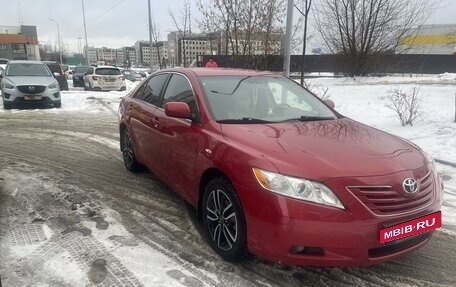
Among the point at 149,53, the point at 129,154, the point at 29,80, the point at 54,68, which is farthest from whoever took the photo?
the point at 149,53

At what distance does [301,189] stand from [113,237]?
195cm

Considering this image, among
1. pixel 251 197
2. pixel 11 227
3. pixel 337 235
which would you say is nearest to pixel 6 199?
pixel 11 227

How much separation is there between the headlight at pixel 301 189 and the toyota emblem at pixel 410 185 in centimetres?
52

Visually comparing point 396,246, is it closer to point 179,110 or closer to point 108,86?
point 179,110

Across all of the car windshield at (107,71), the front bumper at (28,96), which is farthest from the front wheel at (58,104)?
the car windshield at (107,71)

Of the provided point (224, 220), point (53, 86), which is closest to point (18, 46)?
point (53, 86)

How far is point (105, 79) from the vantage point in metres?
20.3

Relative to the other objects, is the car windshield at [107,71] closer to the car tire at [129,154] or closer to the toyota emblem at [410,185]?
the car tire at [129,154]

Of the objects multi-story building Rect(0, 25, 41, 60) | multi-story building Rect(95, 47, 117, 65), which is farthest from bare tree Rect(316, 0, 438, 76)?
multi-story building Rect(95, 47, 117, 65)

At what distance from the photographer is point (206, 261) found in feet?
11.2

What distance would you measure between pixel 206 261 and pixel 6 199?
2777 mm

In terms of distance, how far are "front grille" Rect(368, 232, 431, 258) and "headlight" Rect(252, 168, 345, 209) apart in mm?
436

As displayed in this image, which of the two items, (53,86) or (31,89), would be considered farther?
(53,86)

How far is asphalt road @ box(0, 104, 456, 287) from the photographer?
Answer: 3170 millimetres
